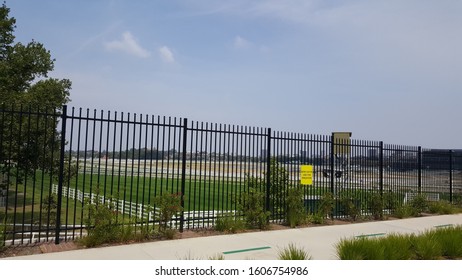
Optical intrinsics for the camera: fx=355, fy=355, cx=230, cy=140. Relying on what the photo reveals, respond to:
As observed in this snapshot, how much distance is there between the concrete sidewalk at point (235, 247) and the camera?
6.24 meters

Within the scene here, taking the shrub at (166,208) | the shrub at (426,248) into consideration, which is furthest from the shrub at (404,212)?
the shrub at (166,208)

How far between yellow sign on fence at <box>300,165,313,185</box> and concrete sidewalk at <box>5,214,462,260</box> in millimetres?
1350

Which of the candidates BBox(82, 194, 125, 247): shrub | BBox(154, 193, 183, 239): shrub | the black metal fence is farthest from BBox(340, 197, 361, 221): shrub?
BBox(82, 194, 125, 247): shrub

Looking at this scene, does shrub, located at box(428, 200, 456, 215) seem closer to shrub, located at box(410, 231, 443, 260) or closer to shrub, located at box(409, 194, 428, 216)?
shrub, located at box(409, 194, 428, 216)

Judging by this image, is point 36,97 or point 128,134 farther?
point 36,97

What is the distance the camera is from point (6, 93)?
14.2m

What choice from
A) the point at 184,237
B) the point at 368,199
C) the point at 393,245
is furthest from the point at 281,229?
the point at 368,199

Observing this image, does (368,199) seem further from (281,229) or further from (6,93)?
(6,93)

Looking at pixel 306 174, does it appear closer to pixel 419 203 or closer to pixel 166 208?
pixel 166 208

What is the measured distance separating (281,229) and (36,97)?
485 inches

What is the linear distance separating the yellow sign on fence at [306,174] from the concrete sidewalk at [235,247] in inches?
53.1

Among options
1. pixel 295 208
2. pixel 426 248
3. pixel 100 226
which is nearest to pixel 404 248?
pixel 426 248

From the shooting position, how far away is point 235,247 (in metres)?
7.09

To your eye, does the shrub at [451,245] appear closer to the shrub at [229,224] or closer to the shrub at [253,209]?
the shrub at [253,209]
